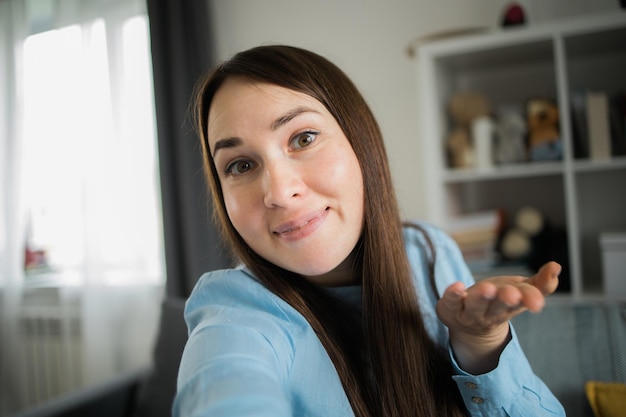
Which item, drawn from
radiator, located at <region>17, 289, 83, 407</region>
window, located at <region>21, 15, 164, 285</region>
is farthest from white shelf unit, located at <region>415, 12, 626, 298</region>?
radiator, located at <region>17, 289, 83, 407</region>

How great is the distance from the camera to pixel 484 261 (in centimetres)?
171

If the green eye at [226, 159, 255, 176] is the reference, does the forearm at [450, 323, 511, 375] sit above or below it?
below

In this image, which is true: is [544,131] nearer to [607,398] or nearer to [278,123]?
[607,398]

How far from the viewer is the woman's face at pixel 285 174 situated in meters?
0.65

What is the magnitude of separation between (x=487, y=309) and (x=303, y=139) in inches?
13.5

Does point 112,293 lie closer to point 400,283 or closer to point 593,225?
point 400,283

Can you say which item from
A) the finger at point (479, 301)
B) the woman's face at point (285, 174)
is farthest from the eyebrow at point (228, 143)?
the finger at point (479, 301)

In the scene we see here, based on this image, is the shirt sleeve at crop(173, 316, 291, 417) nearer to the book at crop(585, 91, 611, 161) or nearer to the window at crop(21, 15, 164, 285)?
the book at crop(585, 91, 611, 161)

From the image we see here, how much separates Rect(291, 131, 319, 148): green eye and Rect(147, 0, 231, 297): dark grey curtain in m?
1.57

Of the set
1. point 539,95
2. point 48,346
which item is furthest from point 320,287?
point 48,346

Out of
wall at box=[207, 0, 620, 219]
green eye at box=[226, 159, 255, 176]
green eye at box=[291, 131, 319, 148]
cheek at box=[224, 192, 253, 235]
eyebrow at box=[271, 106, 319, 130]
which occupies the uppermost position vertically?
wall at box=[207, 0, 620, 219]

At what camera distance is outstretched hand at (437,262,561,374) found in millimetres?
504

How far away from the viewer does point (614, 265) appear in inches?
59.4

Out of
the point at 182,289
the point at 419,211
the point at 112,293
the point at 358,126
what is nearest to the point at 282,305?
the point at 358,126
